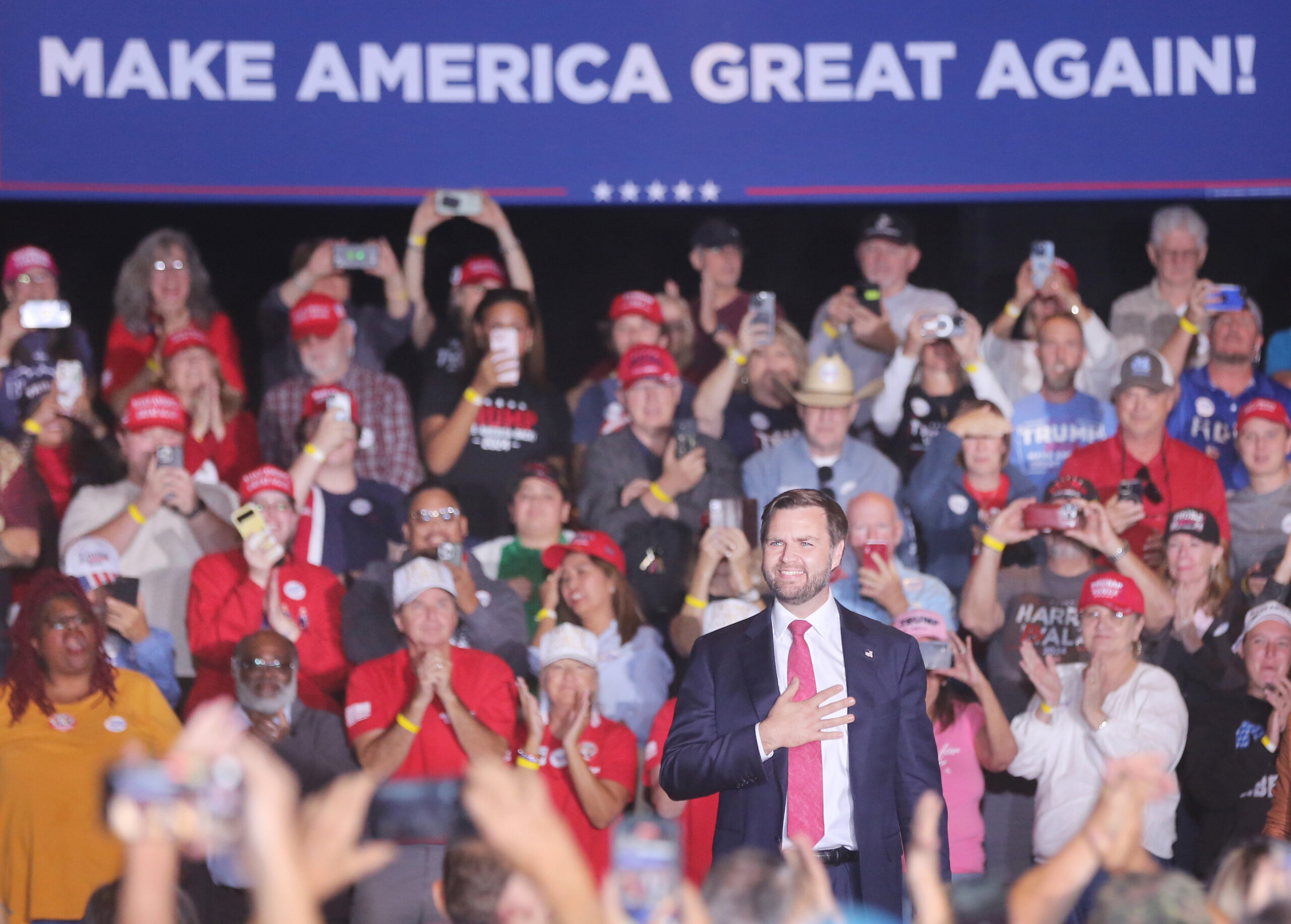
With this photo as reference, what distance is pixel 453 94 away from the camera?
7195mm

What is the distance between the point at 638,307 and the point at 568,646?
2079 mm

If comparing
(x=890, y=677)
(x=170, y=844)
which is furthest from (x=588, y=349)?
(x=170, y=844)

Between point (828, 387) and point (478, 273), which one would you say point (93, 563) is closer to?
point (478, 273)

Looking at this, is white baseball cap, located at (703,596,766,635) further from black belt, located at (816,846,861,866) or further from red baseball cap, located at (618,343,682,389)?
black belt, located at (816,846,861,866)

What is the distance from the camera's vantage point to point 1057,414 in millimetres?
6910

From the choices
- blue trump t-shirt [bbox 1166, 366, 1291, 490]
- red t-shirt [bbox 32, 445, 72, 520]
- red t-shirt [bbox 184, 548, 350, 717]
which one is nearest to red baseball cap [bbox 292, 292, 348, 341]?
red t-shirt [bbox 32, 445, 72, 520]

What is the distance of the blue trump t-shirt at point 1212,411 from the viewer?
22.8 feet

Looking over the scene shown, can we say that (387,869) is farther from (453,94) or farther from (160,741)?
(453,94)

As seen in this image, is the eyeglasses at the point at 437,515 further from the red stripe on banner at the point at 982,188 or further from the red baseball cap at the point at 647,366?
the red stripe on banner at the point at 982,188

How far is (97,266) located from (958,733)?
5141 millimetres

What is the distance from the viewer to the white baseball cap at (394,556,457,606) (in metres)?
5.57

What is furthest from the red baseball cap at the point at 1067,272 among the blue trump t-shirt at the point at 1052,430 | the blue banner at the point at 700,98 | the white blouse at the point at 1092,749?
the white blouse at the point at 1092,749

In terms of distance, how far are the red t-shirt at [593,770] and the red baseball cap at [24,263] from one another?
3310mm

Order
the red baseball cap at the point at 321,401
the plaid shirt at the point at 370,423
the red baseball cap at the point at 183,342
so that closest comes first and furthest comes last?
1. the red baseball cap at the point at 321,401
2. the red baseball cap at the point at 183,342
3. the plaid shirt at the point at 370,423
